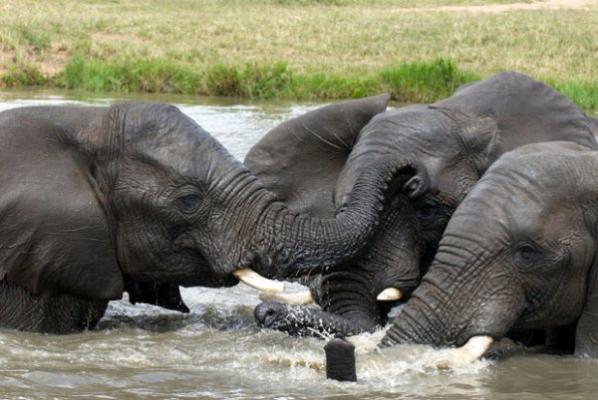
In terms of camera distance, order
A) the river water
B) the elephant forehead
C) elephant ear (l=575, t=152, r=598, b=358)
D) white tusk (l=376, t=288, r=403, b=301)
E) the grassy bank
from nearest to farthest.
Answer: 1. the river water
2. elephant ear (l=575, t=152, r=598, b=358)
3. white tusk (l=376, t=288, r=403, b=301)
4. the elephant forehead
5. the grassy bank

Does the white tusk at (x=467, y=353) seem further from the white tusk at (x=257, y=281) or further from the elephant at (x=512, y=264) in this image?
the white tusk at (x=257, y=281)

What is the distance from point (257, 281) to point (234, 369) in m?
0.47

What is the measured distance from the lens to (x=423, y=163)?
327 inches

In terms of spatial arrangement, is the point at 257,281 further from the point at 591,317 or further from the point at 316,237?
the point at 591,317

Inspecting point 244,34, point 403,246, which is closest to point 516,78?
point 403,246

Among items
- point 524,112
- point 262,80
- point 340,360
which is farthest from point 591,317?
point 262,80

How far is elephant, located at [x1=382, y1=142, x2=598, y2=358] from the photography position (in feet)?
22.5

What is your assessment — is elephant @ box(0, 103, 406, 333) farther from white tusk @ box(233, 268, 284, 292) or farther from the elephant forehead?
the elephant forehead

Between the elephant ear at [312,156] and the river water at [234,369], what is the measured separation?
112 cm

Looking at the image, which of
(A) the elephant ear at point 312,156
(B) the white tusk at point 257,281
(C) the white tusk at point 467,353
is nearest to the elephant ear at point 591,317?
(C) the white tusk at point 467,353

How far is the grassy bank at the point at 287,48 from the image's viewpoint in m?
22.8

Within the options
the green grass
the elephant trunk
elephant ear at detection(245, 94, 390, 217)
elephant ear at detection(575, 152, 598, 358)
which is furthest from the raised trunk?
the green grass

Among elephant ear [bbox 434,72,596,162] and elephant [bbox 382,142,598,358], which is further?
elephant ear [bbox 434,72,596,162]

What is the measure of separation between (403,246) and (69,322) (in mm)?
1882
